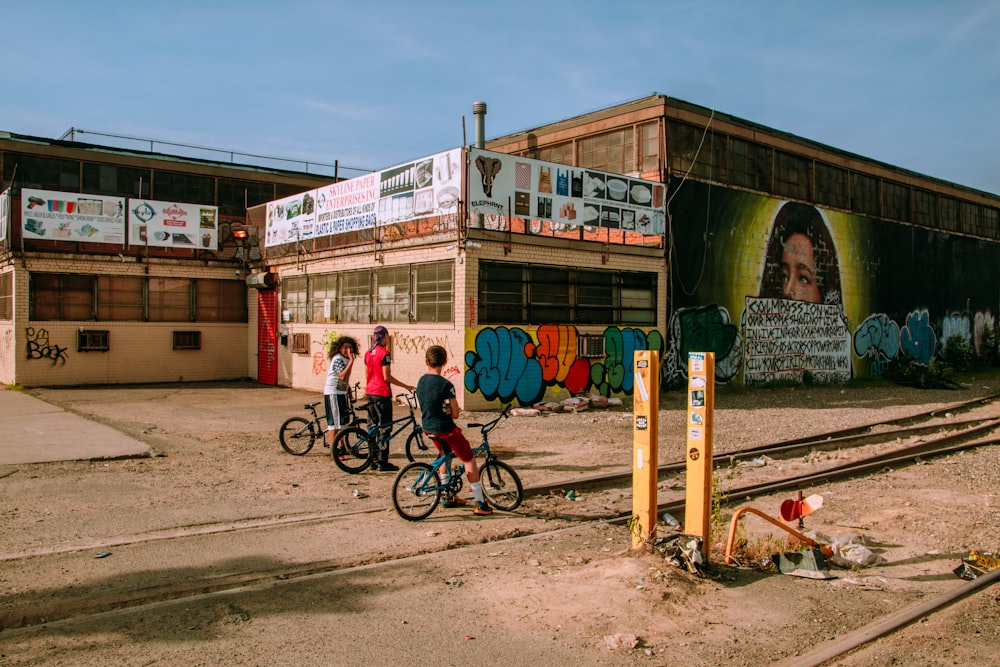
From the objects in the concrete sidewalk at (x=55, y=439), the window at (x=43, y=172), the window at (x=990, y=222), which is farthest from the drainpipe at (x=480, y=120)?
the window at (x=990, y=222)

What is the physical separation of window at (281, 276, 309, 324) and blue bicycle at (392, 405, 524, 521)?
568 inches

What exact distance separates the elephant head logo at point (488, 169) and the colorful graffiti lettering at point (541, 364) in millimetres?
3029

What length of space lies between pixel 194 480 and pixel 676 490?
5.86m

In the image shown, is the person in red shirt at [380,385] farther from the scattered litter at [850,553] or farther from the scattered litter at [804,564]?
the scattered litter at [850,553]

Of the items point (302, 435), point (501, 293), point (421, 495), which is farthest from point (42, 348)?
point (421, 495)

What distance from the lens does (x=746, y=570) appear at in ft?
20.0

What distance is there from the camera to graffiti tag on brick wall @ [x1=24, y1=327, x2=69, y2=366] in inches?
826

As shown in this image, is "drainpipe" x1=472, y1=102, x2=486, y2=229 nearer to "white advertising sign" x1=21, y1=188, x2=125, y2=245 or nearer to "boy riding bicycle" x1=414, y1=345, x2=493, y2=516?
"white advertising sign" x1=21, y1=188, x2=125, y2=245

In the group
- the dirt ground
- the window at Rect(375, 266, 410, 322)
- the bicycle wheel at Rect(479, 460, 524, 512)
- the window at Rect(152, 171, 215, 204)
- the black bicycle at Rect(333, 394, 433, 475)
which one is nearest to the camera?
the dirt ground

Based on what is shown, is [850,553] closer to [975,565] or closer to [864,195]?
[975,565]

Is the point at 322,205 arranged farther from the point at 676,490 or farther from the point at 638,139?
the point at 676,490

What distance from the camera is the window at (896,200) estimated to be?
2923 cm

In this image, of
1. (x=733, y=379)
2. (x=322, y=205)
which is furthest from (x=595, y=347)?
(x=322, y=205)

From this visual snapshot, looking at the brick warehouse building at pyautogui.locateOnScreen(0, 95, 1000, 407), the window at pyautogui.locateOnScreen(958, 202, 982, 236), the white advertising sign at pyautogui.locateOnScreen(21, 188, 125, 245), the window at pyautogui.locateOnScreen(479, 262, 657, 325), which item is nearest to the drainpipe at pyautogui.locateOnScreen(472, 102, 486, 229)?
the brick warehouse building at pyautogui.locateOnScreen(0, 95, 1000, 407)
